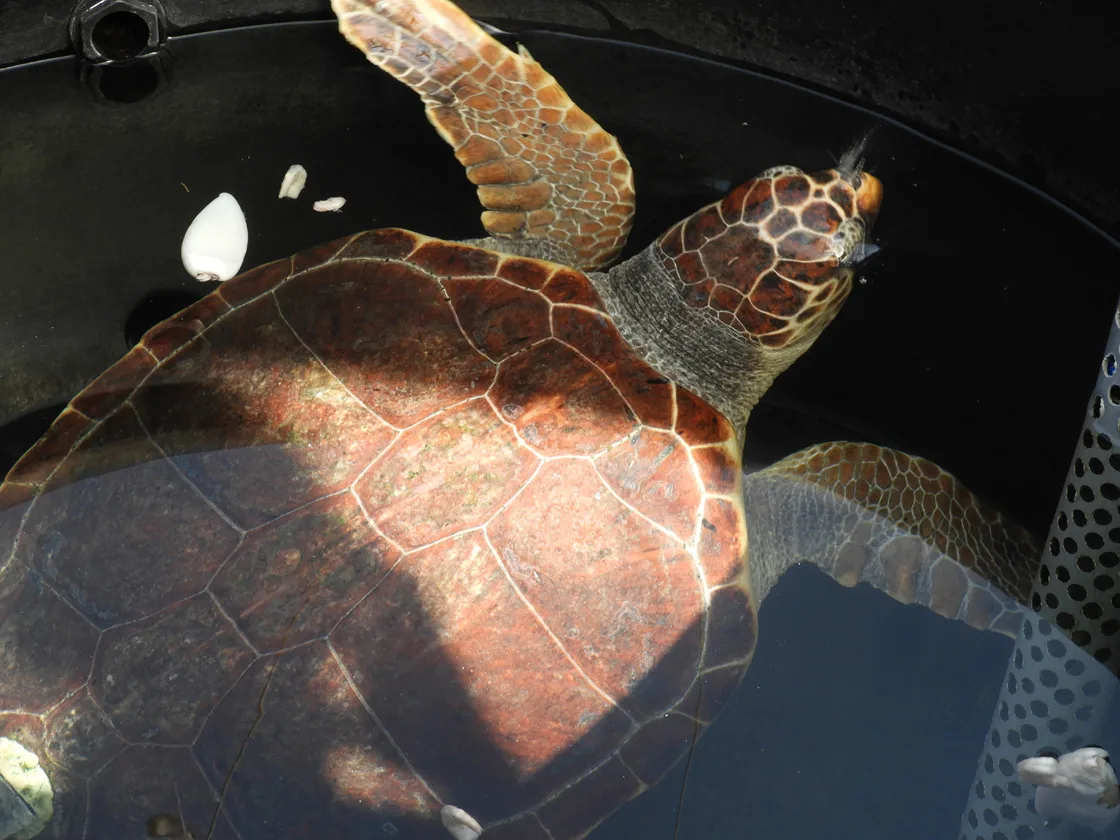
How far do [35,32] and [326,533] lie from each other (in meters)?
1.34

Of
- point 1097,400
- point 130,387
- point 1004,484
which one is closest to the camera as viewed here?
point 1097,400

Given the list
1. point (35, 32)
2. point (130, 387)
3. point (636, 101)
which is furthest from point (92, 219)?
point (636, 101)

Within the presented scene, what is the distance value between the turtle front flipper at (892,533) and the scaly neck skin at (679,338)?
18 centimetres

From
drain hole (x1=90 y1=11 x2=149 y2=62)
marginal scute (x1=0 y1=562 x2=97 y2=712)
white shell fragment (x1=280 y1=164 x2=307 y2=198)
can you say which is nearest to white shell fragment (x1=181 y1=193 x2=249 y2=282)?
white shell fragment (x1=280 y1=164 x2=307 y2=198)

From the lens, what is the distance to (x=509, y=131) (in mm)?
1826

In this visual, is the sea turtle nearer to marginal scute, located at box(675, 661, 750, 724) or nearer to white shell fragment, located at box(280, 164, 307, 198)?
marginal scute, located at box(675, 661, 750, 724)

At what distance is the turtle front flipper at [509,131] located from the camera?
1715 millimetres

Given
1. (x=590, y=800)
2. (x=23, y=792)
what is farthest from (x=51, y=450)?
(x=590, y=800)

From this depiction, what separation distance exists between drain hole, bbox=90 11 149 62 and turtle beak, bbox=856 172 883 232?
157 centimetres

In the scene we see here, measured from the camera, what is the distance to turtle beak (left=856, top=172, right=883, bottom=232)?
1.65m

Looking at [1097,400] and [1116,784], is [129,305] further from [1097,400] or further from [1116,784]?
[1116,784]

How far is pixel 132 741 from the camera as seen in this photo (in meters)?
1.38

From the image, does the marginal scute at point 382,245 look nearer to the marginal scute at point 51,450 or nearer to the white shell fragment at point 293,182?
the white shell fragment at point 293,182

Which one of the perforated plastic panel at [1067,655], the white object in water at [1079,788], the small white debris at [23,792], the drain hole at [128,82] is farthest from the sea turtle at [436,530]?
the drain hole at [128,82]
